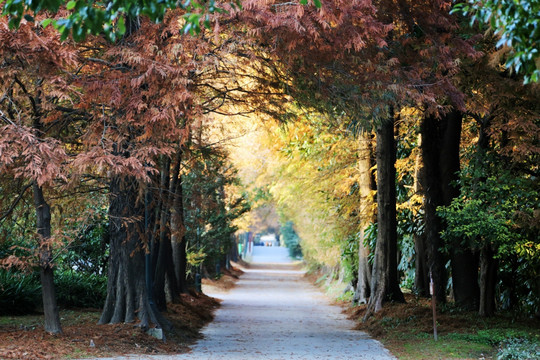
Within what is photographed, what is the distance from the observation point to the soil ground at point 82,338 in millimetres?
10555

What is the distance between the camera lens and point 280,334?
15898 mm

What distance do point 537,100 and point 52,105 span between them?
9.18m

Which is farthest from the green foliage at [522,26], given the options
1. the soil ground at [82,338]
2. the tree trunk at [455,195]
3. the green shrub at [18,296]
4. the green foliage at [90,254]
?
the green foliage at [90,254]

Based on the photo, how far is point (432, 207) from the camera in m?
18.2

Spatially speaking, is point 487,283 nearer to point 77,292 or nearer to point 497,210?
point 497,210

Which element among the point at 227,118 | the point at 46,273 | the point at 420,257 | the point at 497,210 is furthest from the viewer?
the point at 420,257

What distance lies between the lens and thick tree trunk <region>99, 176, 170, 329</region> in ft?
44.0

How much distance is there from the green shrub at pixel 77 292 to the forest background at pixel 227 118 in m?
→ 0.06

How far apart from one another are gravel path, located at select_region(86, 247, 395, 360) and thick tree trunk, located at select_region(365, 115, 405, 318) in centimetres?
146

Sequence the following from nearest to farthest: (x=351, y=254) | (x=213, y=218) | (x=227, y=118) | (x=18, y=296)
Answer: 1. (x=18, y=296)
2. (x=227, y=118)
3. (x=213, y=218)
4. (x=351, y=254)

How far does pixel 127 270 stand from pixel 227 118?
22.5 ft

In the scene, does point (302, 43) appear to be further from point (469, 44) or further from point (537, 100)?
point (537, 100)

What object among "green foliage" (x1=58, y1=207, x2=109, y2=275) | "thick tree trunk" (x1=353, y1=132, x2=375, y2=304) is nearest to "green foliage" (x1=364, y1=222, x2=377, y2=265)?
"thick tree trunk" (x1=353, y1=132, x2=375, y2=304)

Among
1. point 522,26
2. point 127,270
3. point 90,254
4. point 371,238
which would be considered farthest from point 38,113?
point 371,238
